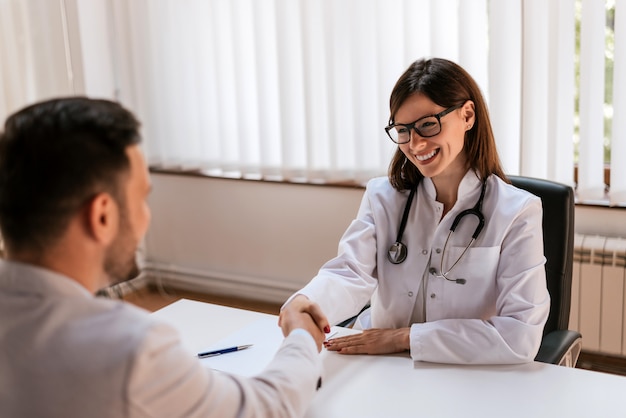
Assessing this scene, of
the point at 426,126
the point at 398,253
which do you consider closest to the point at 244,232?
the point at 398,253

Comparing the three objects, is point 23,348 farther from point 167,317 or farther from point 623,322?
point 623,322

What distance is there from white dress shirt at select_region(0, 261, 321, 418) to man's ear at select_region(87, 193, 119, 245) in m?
0.07

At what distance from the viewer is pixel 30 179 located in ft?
3.12

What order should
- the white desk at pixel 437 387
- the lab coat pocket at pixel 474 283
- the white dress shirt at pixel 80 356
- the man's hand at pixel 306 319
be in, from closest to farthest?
1. the white dress shirt at pixel 80 356
2. the white desk at pixel 437 387
3. the man's hand at pixel 306 319
4. the lab coat pocket at pixel 474 283

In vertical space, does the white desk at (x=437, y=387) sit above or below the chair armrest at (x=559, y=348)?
above

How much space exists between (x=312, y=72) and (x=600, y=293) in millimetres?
1694

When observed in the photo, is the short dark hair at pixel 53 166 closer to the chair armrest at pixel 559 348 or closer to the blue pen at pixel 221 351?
the blue pen at pixel 221 351

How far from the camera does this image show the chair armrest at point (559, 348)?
71.4 inches

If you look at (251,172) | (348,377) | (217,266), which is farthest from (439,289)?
(217,266)

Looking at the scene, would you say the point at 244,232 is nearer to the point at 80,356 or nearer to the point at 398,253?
the point at 398,253

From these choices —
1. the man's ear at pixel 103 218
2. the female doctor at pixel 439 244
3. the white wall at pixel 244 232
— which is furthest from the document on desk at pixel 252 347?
the white wall at pixel 244 232

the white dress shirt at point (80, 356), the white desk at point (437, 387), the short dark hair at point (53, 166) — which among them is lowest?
the white desk at point (437, 387)

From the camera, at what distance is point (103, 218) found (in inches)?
38.5

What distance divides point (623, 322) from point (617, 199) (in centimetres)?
51
